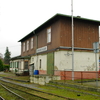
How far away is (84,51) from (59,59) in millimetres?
2934

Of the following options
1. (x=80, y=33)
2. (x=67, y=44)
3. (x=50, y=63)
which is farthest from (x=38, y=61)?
(x=80, y=33)

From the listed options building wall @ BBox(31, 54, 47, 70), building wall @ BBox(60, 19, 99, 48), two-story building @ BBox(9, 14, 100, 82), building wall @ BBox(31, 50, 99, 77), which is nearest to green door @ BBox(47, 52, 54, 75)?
two-story building @ BBox(9, 14, 100, 82)

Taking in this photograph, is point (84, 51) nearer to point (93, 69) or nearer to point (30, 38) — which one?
point (93, 69)

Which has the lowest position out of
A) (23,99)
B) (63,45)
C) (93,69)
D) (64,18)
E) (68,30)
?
(23,99)

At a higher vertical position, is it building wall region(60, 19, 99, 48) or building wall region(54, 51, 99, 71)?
building wall region(60, 19, 99, 48)

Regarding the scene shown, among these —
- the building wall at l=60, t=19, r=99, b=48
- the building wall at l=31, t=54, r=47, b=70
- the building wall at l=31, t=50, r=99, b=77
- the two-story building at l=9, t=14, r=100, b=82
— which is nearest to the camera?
the building wall at l=31, t=50, r=99, b=77

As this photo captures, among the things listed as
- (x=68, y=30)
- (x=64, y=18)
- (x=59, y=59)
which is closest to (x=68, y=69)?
(x=59, y=59)

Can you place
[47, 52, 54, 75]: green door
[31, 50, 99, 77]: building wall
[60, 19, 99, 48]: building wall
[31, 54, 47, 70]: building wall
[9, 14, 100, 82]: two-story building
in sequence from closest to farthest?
[31, 50, 99, 77]: building wall < [9, 14, 100, 82]: two-story building < [60, 19, 99, 48]: building wall < [47, 52, 54, 75]: green door < [31, 54, 47, 70]: building wall

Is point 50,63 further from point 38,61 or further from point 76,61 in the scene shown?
point 38,61

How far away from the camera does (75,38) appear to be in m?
15.9

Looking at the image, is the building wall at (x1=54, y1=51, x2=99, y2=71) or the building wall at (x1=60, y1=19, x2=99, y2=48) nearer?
the building wall at (x1=54, y1=51, x2=99, y2=71)

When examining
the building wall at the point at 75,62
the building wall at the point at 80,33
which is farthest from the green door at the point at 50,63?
the building wall at the point at 80,33

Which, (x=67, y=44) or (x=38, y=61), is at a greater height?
(x=67, y=44)

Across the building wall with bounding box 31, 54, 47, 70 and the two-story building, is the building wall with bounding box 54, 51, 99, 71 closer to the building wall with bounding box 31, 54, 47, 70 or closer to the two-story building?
the two-story building
